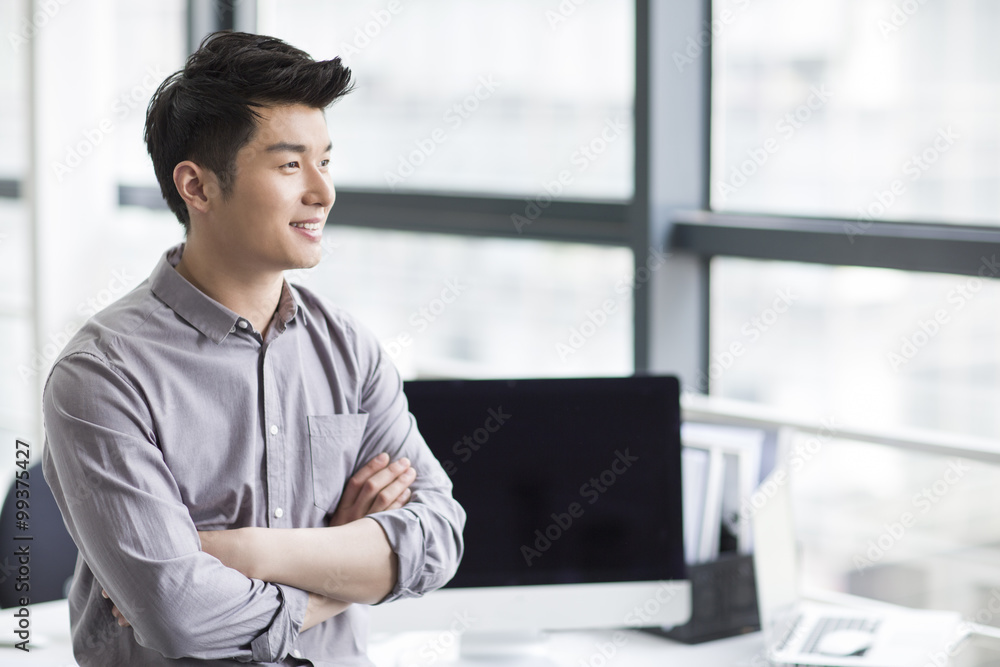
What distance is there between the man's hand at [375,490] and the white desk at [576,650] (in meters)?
0.42

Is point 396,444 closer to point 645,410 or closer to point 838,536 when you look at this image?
point 645,410

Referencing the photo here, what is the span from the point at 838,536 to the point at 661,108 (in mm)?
1053

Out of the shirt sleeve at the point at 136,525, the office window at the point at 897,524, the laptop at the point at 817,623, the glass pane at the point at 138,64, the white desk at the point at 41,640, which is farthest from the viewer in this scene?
the glass pane at the point at 138,64

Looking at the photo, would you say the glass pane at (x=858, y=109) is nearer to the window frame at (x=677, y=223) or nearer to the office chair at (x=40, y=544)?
the window frame at (x=677, y=223)

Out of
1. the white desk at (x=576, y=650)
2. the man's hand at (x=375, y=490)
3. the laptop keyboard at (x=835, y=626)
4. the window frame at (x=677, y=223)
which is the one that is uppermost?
the window frame at (x=677, y=223)

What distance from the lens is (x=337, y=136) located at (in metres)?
3.53

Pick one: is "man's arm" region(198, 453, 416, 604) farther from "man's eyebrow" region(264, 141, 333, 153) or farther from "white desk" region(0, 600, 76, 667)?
"white desk" region(0, 600, 76, 667)

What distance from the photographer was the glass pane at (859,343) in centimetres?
219

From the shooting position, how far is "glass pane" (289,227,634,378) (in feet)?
9.39

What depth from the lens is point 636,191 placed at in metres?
2.45

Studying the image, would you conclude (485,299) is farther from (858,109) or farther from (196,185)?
(196,185)

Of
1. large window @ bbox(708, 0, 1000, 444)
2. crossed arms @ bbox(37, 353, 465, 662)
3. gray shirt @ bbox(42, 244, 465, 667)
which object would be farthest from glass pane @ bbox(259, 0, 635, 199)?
crossed arms @ bbox(37, 353, 465, 662)

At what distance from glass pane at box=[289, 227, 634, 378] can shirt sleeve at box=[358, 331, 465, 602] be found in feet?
2.69

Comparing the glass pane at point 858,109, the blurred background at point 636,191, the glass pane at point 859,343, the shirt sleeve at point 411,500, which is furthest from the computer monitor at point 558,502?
the glass pane at point 858,109
